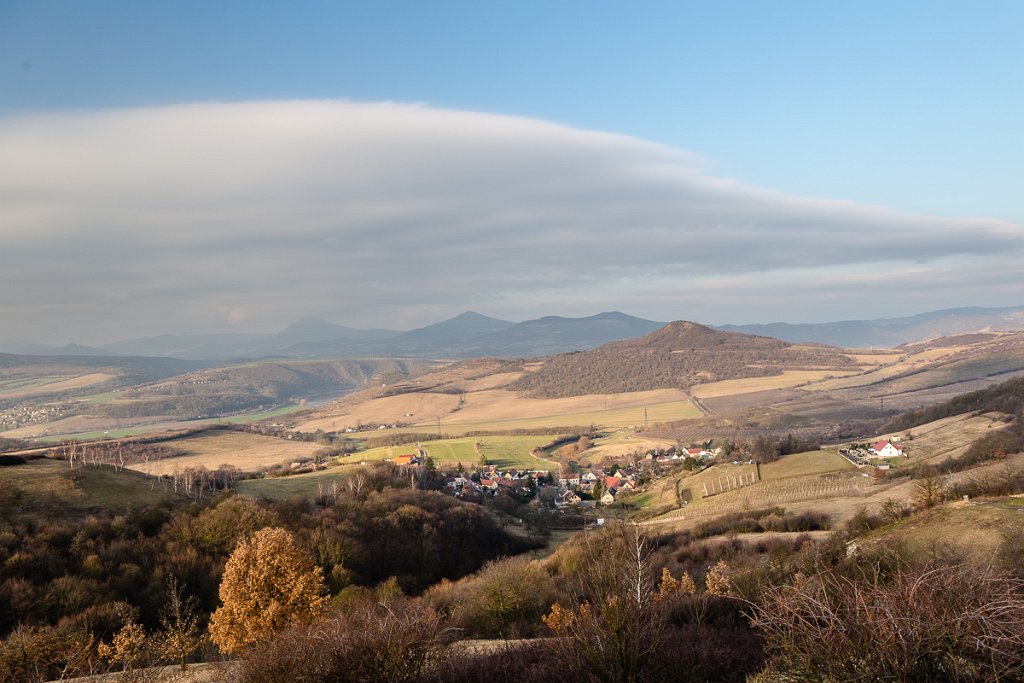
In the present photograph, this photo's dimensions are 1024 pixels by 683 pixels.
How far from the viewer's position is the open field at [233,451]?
305ft

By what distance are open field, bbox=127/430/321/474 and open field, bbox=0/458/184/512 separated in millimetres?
39914

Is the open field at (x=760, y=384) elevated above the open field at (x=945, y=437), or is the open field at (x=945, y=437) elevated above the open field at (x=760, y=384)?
the open field at (x=945, y=437)

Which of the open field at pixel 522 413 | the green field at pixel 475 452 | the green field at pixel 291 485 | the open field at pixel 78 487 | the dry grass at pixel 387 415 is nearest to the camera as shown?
the open field at pixel 78 487

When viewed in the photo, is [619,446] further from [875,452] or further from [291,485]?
[291,485]

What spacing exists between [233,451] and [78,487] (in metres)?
72.0

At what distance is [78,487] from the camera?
41.0 metres

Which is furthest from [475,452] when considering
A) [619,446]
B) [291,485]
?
[291,485]

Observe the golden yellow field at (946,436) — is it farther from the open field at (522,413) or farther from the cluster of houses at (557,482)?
the open field at (522,413)

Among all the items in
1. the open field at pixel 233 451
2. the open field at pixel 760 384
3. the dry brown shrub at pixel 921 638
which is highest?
the dry brown shrub at pixel 921 638

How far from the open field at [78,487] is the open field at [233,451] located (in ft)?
131

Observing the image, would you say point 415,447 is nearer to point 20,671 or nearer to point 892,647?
point 20,671

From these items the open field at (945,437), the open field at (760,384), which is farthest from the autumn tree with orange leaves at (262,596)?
the open field at (760,384)

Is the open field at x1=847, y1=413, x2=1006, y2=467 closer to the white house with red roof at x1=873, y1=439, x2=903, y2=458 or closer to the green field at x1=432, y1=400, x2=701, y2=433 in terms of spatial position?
the white house with red roof at x1=873, y1=439, x2=903, y2=458

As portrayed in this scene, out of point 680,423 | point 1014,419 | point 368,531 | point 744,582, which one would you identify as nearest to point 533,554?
point 368,531
